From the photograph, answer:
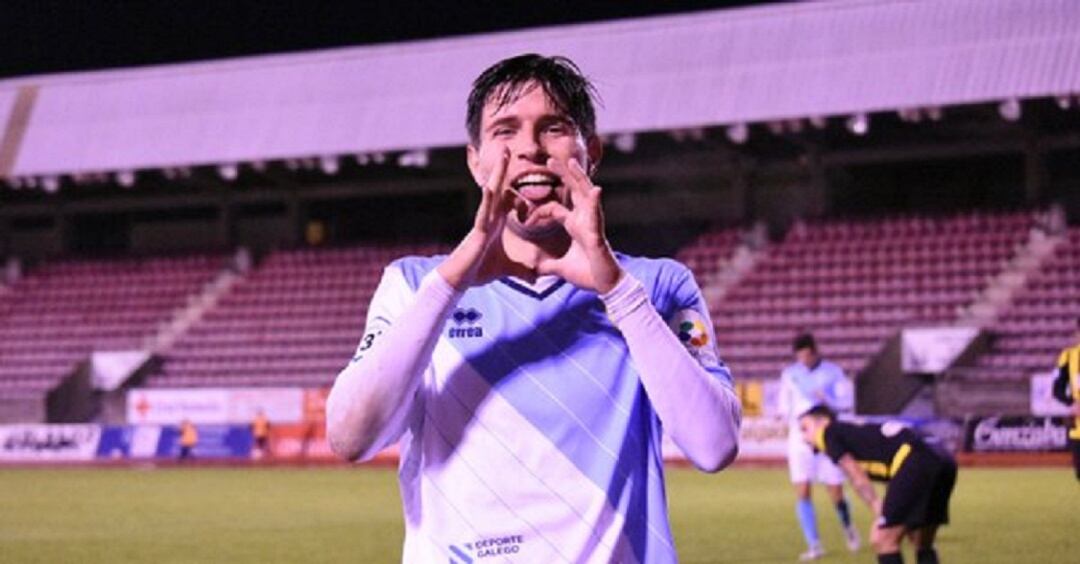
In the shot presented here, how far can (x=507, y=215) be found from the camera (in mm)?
2916

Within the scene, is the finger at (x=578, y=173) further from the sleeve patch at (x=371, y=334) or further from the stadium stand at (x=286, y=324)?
the stadium stand at (x=286, y=324)

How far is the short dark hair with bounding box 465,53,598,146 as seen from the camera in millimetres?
3021

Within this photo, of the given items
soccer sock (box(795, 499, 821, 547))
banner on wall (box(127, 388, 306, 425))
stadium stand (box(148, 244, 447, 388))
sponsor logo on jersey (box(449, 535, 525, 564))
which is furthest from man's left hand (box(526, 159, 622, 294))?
stadium stand (box(148, 244, 447, 388))

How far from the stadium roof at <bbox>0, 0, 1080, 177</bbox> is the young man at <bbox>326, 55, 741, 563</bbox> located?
3002cm

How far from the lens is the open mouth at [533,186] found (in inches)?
114

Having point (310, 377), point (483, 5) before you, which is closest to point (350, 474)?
point (310, 377)

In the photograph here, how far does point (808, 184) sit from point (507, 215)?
121 feet

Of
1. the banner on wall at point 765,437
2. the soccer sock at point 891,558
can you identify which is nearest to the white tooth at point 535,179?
the soccer sock at point 891,558

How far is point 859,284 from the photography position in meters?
35.2

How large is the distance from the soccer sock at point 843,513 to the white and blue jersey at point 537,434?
520 inches

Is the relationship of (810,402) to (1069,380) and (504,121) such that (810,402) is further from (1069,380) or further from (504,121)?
(504,121)

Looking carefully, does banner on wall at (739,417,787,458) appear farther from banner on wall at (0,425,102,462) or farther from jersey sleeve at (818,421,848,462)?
jersey sleeve at (818,421,848,462)

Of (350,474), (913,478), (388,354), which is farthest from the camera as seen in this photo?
(350,474)

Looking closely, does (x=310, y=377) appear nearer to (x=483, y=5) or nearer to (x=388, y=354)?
(x=483, y=5)
